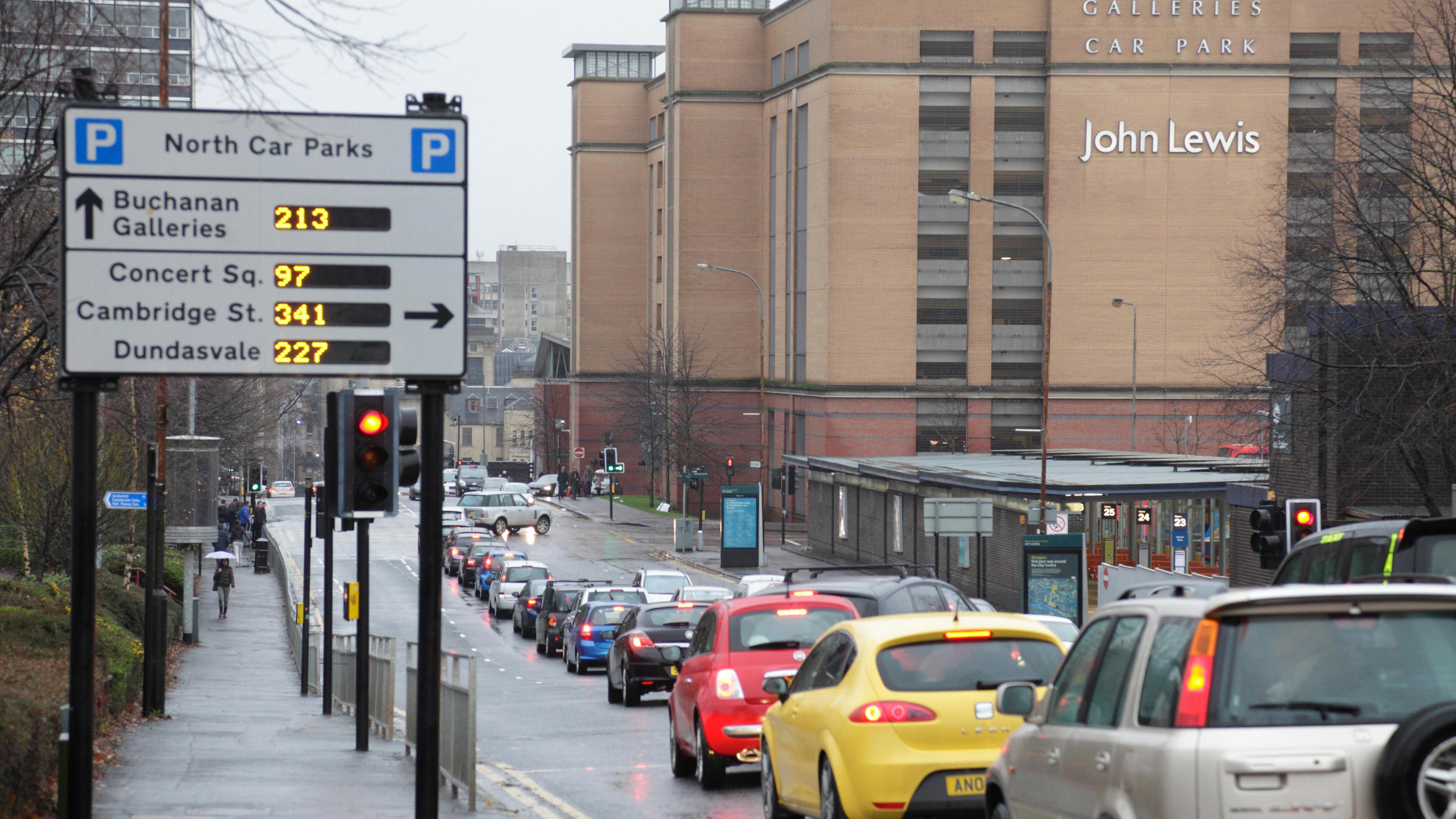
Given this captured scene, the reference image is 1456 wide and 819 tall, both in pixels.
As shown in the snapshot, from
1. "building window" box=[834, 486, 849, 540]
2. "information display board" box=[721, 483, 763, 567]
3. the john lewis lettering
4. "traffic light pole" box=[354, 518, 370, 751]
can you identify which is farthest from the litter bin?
"traffic light pole" box=[354, 518, 370, 751]

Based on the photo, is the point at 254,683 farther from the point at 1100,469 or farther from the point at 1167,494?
the point at 1100,469

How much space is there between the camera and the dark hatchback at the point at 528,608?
4138 cm

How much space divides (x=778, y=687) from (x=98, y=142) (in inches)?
226

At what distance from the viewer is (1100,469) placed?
156ft

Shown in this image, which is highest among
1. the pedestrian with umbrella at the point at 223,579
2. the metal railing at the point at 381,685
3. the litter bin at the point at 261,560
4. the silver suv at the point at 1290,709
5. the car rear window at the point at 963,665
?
the silver suv at the point at 1290,709

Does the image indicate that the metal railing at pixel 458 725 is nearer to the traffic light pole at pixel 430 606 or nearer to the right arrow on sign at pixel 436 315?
the traffic light pole at pixel 430 606

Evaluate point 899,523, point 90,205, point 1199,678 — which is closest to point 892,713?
point 1199,678

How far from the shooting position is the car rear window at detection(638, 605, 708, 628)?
24797mm

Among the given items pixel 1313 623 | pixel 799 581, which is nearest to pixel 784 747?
pixel 1313 623

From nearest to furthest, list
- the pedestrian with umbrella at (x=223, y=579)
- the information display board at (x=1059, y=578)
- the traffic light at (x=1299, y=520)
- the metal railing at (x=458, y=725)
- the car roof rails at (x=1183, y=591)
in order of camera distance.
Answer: the car roof rails at (x=1183, y=591)
the metal railing at (x=458, y=725)
the traffic light at (x=1299, y=520)
the information display board at (x=1059, y=578)
the pedestrian with umbrella at (x=223, y=579)

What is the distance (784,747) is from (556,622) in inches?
980

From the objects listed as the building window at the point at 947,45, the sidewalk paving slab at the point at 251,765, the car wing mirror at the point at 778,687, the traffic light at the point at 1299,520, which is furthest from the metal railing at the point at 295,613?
the building window at the point at 947,45

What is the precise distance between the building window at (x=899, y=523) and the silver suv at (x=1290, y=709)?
1889 inches

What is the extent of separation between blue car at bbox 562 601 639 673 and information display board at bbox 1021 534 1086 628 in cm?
758
